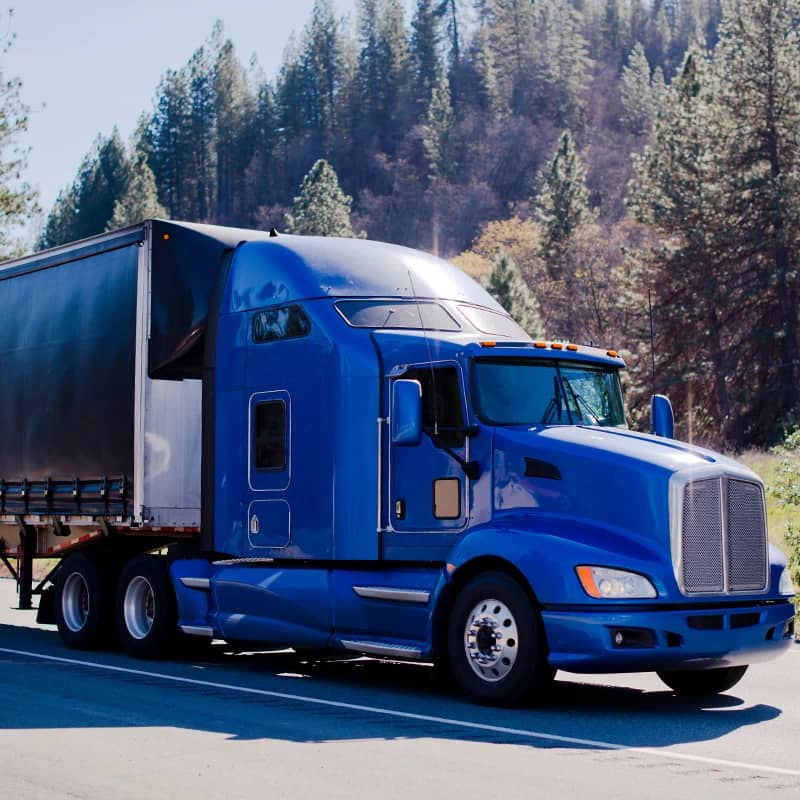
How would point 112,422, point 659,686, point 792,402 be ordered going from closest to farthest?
point 659,686
point 112,422
point 792,402

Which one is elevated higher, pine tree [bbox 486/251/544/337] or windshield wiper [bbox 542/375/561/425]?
pine tree [bbox 486/251/544/337]

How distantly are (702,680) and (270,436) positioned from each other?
14.4 feet

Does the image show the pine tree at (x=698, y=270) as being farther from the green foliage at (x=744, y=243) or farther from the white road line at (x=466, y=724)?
the white road line at (x=466, y=724)

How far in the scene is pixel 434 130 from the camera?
127562 millimetres

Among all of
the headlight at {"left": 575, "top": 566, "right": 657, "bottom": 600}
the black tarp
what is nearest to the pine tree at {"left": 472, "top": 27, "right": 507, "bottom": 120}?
the black tarp

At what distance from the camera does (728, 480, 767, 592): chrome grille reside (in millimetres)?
10672

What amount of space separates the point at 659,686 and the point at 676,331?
37.0 meters

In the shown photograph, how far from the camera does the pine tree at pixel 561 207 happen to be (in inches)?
3196

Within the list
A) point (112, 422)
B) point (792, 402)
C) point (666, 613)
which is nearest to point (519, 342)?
point (666, 613)

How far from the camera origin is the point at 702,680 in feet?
38.3

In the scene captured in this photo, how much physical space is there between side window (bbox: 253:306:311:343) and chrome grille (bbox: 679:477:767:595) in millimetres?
3986

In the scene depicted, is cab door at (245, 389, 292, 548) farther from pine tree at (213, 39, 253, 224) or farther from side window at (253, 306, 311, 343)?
pine tree at (213, 39, 253, 224)

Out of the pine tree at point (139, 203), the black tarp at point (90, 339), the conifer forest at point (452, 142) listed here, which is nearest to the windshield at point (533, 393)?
the black tarp at point (90, 339)

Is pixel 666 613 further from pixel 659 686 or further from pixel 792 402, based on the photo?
pixel 792 402
